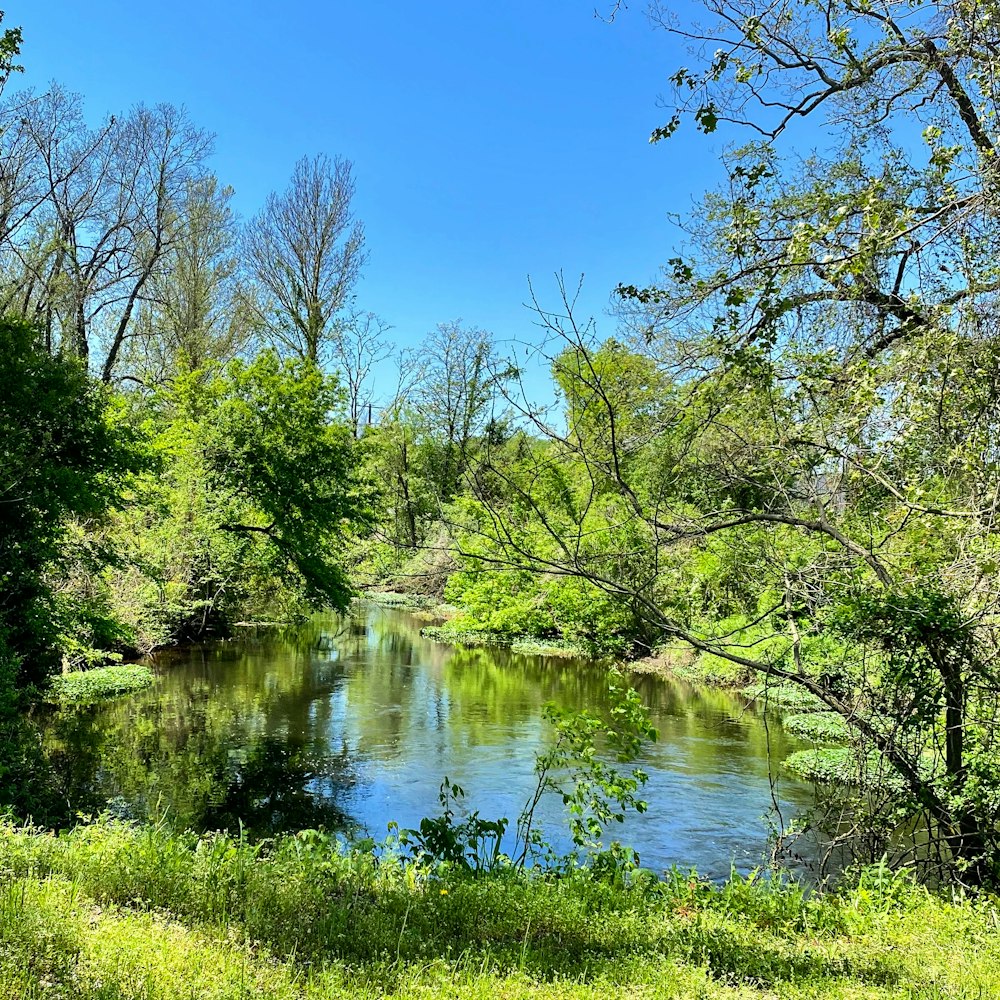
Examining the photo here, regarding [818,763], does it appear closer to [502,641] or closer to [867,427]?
[867,427]

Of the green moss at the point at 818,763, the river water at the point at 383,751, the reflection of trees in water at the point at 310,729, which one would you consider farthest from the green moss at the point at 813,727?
the green moss at the point at 818,763

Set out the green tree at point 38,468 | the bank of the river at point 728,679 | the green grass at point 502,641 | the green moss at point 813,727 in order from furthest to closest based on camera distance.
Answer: the green grass at point 502,641 < the green moss at point 813,727 < the bank of the river at point 728,679 < the green tree at point 38,468

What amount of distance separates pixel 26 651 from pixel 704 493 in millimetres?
9721

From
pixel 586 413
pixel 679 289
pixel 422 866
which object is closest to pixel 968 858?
pixel 422 866

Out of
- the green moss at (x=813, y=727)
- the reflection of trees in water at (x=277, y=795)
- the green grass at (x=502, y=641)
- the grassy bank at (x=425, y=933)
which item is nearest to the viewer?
the grassy bank at (x=425, y=933)

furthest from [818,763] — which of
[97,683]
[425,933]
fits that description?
[97,683]

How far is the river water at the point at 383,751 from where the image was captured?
8883mm

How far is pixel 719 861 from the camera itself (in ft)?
25.4

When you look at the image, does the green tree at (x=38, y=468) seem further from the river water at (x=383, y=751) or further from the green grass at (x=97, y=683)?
the green grass at (x=97, y=683)

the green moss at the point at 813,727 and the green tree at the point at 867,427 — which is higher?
the green tree at the point at 867,427

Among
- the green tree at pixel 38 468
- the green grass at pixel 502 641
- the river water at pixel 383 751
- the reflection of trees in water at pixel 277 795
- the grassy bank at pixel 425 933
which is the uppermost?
the green tree at pixel 38 468

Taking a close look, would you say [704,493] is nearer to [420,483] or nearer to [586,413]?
[586,413]

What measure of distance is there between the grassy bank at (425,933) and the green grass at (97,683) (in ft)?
34.2

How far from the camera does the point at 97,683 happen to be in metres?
14.8
